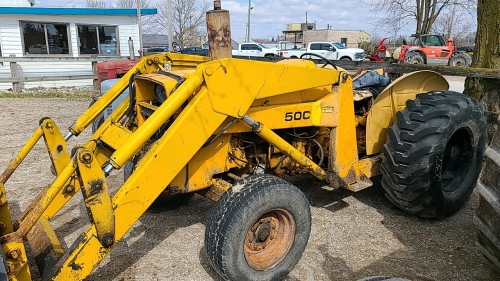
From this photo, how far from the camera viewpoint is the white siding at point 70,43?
1541cm

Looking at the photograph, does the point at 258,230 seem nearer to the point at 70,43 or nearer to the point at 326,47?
the point at 70,43

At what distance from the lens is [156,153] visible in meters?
2.68

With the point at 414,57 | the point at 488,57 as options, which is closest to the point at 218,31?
the point at 488,57

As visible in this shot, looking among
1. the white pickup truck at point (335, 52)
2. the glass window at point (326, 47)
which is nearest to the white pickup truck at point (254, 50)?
the white pickup truck at point (335, 52)

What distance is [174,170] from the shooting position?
2.79 meters

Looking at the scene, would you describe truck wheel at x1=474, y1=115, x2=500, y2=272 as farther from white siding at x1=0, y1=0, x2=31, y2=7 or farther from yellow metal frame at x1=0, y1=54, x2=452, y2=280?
white siding at x1=0, y1=0, x2=31, y2=7

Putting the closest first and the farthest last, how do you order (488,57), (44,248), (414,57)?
1. (44,248)
2. (488,57)
3. (414,57)

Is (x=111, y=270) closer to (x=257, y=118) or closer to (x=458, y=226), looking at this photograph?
(x=257, y=118)

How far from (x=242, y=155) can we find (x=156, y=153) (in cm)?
110

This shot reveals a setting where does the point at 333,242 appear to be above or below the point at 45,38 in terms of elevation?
below

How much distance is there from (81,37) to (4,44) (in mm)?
2753

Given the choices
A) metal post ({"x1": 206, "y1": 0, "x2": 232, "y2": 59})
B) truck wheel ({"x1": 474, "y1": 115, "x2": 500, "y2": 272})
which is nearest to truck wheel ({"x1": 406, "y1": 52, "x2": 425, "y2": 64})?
metal post ({"x1": 206, "y1": 0, "x2": 232, "y2": 59})

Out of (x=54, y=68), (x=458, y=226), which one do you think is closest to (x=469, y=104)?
(x=458, y=226)

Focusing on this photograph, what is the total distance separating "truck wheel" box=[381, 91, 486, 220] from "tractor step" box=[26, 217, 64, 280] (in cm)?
287
